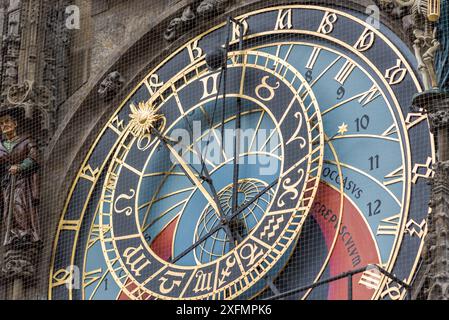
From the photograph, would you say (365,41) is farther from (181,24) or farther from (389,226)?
(181,24)

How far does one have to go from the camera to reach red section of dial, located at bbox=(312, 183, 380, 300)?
1084cm

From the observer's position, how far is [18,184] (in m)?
12.2

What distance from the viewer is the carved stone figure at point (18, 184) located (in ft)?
39.4

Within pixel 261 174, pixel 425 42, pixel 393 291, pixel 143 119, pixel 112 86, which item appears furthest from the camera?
pixel 112 86

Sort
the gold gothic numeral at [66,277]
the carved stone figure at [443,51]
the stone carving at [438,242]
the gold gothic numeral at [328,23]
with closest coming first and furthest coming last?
the stone carving at [438,242] < the carved stone figure at [443,51] < the gold gothic numeral at [328,23] < the gold gothic numeral at [66,277]

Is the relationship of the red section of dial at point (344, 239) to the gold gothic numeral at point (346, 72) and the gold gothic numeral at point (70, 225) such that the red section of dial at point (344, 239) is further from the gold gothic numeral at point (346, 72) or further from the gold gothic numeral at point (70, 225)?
the gold gothic numeral at point (70, 225)

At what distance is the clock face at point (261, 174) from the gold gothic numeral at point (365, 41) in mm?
10

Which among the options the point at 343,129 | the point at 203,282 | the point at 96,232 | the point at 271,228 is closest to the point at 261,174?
the point at 271,228

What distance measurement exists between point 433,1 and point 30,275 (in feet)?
9.13

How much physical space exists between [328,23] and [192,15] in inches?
38.4

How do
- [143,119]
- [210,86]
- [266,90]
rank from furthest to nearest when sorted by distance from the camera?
[143,119] → [210,86] → [266,90]

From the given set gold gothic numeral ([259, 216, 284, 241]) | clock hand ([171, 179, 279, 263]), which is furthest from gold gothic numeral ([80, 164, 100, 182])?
gold gothic numeral ([259, 216, 284, 241])

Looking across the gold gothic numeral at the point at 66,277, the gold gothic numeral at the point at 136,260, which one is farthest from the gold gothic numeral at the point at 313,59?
the gold gothic numeral at the point at 66,277
